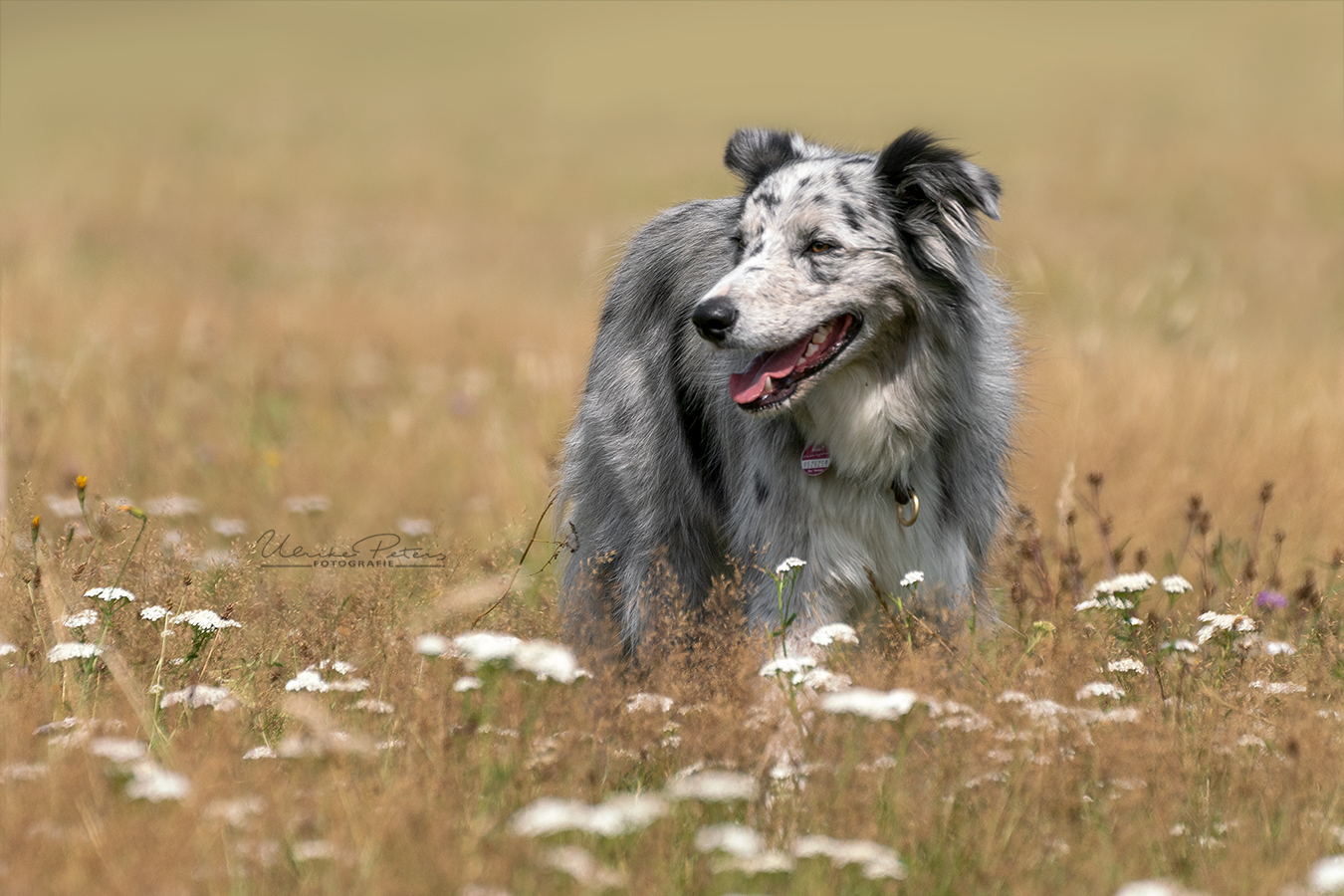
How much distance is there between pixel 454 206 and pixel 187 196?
4810 millimetres

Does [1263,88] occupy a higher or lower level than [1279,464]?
higher

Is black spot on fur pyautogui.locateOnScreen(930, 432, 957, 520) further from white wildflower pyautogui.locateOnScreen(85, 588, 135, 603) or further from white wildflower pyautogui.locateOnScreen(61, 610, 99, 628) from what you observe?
white wildflower pyautogui.locateOnScreen(61, 610, 99, 628)

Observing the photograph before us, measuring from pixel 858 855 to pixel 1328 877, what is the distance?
2.58ft

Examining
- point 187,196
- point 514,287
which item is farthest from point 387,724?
point 187,196

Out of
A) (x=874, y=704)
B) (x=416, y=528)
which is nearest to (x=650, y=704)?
(x=874, y=704)

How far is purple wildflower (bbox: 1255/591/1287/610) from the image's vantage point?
379 centimetres

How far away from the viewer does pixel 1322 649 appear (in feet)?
10.7

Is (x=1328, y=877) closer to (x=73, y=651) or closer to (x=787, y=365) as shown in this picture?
(x=787, y=365)

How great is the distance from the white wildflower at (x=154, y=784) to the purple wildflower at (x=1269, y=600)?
3252 mm

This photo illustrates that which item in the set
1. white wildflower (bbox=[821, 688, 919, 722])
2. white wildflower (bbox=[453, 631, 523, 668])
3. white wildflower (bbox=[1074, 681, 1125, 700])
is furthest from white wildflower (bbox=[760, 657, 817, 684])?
white wildflower (bbox=[1074, 681, 1125, 700])

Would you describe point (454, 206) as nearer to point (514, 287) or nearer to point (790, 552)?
point (514, 287)

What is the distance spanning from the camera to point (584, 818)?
1969 mm

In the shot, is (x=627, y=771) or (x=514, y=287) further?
(x=514, y=287)

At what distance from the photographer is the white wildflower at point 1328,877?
1.96 m
